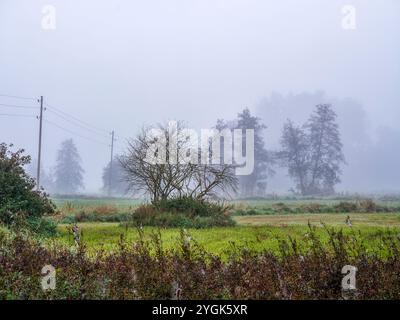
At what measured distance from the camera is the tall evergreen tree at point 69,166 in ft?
22.1

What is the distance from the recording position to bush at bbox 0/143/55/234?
24.1 feet

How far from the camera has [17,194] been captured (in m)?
7.77

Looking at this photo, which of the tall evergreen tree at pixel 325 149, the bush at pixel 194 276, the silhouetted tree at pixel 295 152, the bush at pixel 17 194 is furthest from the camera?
the bush at pixel 17 194

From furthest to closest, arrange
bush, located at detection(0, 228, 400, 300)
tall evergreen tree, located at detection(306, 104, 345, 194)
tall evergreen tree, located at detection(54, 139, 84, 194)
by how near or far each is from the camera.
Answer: tall evergreen tree, located at detection(54, 139, 84, 194), tall evergreen tree, located at detection(306, 104, 345, 194), bush, located at detection(0, 228, 400, 300)

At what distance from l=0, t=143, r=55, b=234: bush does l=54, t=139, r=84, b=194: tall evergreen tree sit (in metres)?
0.59

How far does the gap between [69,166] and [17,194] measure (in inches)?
62.6

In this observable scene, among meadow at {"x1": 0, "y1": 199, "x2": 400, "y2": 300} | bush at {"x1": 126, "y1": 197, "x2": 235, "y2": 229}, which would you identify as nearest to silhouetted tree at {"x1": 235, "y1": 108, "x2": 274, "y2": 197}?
meadow at {"x1": 0, "y1": 199, "x2": 400, "y2": 300}

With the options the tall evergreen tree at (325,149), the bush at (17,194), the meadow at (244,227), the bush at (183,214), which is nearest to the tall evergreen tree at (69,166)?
the meadow at (244,227)

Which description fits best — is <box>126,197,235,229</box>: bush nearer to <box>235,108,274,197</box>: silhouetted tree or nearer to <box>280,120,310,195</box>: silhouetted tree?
<box>235,108,274,197</box>: silhouetted tree

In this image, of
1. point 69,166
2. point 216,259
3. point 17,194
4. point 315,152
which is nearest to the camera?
point 216,259

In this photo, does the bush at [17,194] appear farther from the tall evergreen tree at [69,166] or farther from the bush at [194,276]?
the bush at [194,276]

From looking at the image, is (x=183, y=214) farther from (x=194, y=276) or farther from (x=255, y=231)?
(x=194, y=276)

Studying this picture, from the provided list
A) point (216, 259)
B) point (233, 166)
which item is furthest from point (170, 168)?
point (216, 259)

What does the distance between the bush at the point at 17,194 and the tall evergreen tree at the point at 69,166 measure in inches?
23.3
